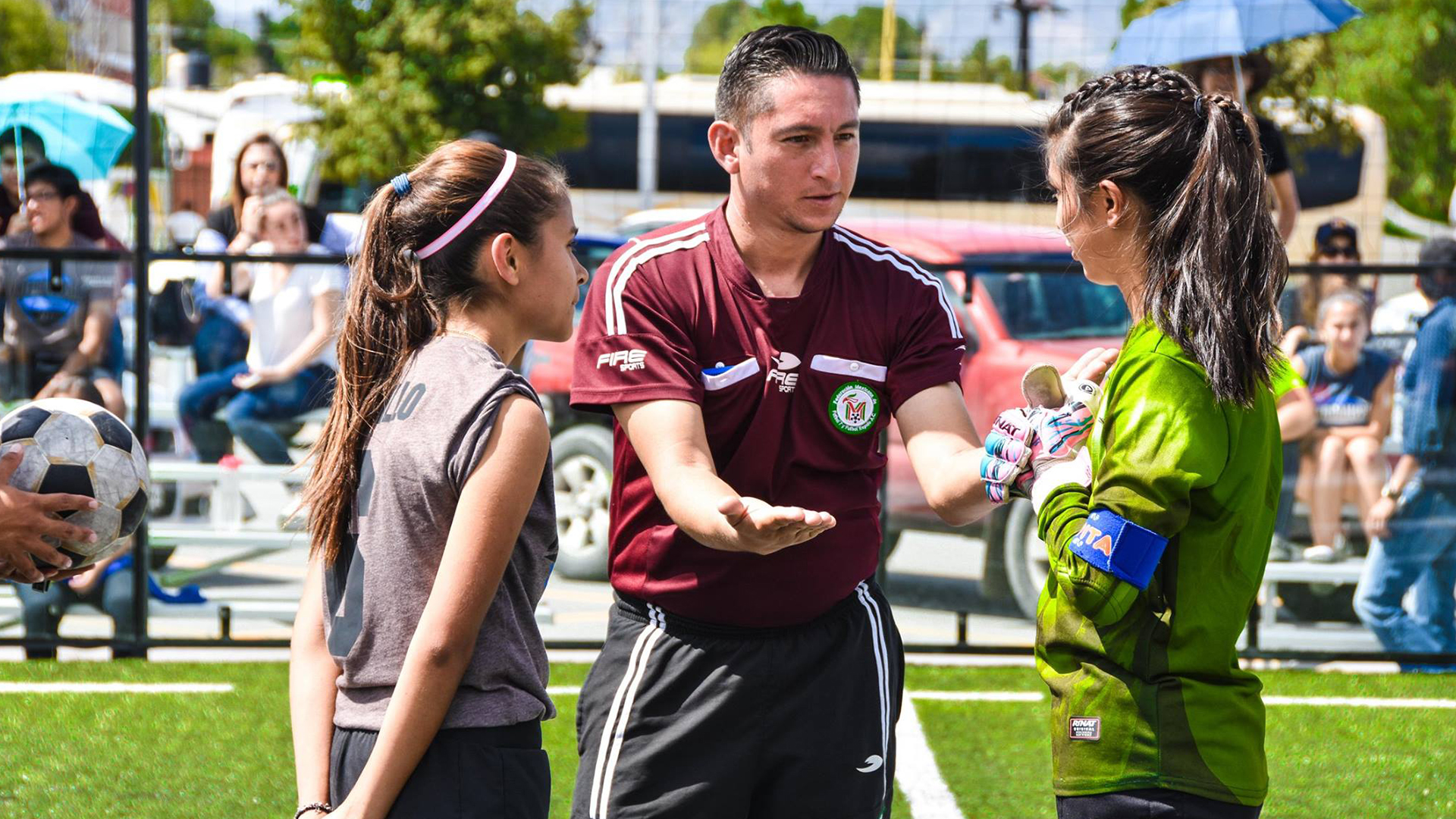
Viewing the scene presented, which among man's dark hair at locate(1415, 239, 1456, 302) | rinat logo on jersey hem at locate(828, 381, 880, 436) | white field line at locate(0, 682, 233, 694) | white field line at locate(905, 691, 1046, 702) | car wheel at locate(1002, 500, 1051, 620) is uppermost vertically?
man's dark hair at locate(1415, 239, 1456, 302)

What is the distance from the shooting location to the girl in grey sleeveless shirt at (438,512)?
212 centimetres

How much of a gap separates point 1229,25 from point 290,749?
5.54 metres

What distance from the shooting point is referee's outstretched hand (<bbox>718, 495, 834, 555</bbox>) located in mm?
2199

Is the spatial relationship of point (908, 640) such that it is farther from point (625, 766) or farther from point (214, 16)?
point (214, 16)

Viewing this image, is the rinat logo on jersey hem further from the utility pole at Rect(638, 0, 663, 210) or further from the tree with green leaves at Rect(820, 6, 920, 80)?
the utility pole at Rect(638, 0, 663, 210)

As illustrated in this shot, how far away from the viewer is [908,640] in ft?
21.3

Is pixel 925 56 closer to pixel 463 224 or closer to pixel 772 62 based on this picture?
pixel 772 62

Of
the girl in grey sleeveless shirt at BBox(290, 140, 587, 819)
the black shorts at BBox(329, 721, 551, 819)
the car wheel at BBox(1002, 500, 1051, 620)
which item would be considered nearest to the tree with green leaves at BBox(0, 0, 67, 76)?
the car wheel at BBox(1002, 500, 1051, 620)

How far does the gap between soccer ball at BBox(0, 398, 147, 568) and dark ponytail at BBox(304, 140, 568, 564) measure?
0.74 meters

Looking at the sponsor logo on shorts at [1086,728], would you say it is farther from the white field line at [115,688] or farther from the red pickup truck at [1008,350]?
the white field line at [115,688]

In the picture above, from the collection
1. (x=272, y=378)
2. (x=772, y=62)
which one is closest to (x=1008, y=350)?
(x=272, y=378)

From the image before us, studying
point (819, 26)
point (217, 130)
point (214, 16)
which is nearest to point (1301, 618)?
point (819, 26)

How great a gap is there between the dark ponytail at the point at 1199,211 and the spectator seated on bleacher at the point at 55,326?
5110 millimetres

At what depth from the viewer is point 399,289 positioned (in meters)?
2.36
